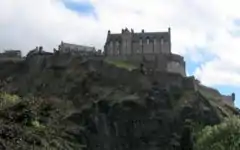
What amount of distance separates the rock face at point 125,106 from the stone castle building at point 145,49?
10428 mm

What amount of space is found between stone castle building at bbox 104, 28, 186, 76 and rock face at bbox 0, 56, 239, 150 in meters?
10.4

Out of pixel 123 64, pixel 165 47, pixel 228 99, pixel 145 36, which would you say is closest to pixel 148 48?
pixel 145 36

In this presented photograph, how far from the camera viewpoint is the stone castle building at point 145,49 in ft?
444

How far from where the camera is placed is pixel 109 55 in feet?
457

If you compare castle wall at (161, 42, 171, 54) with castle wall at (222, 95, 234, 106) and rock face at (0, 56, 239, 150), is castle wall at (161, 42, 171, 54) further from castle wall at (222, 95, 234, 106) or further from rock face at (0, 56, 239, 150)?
rock face at (0, 56, 239, 150)

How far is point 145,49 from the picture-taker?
14425 centimetres

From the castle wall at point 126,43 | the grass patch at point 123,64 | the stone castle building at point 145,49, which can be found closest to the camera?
the grass patch at point 123,64

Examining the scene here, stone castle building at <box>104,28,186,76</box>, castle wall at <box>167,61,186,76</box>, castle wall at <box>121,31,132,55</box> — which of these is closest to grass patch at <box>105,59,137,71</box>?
stone castle building at <box>104,28,186,76</box>

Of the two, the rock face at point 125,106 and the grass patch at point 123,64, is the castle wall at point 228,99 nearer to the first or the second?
the rock face at point 125,106

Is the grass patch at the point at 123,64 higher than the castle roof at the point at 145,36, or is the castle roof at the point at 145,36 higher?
the castle roof at the point at 145,36

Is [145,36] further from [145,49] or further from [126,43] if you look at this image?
[126,43]

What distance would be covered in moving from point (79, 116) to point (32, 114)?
107 m

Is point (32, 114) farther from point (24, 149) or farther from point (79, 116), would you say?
point (79, 116)

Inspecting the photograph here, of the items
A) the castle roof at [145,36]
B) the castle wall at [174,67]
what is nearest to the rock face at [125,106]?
the castle wall at [174,67]
